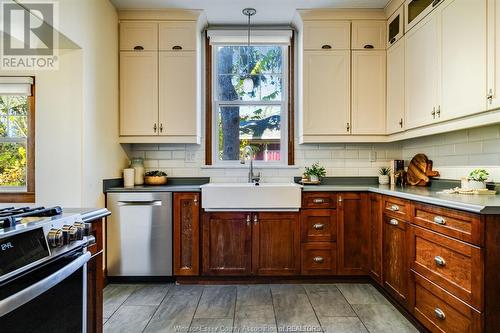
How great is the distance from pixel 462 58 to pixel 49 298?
2.59m

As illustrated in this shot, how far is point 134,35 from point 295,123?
192cm

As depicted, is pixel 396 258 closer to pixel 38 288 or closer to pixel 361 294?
pixel 361 294

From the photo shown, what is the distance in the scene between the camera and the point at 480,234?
60.1 inches

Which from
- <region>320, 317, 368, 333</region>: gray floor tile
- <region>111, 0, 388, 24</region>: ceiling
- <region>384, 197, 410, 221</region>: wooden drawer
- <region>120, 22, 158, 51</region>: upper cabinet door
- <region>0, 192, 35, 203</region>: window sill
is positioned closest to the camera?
<region>320, 317, 368, 333</region>: gray floor tile

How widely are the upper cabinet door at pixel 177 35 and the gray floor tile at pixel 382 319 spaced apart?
9.32 ft

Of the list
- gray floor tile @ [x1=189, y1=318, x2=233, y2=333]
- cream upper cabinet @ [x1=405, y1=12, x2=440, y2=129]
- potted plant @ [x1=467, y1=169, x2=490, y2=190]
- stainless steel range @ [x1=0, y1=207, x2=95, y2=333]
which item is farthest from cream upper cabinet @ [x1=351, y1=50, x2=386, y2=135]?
stainless steel range @ [x1=0, y1=207, x2=95, y2=333]

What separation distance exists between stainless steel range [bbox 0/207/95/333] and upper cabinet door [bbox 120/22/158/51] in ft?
8.16

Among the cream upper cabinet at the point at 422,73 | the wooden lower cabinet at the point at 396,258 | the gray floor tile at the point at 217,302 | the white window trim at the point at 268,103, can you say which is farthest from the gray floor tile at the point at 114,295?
the cream upper cabinet at the point at 422,73

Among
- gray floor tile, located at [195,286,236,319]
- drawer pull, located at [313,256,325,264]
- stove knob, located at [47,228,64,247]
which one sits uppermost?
stove knob, located at [47,228,64,247]

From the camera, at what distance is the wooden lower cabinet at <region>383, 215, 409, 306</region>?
224 cm

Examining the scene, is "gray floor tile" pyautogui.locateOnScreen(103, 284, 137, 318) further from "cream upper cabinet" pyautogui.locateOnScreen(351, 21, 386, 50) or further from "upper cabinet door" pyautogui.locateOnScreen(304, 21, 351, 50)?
"cream upper cabinet" pyautogui.locateOnScreen(351, 21, 386, 50)

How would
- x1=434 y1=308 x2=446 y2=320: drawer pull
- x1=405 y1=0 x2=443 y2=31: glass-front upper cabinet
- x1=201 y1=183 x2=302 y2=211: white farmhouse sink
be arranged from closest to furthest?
x1=434 y1=308 x2=446 y2=320: drawer pull → x1=405 y1=0 x2=443 y2=31: glass-front upper cabinet → x1=201 y1=183 x2=302 y2=211: white farmhouse sink

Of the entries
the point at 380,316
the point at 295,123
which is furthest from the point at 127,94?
the point at 380,316

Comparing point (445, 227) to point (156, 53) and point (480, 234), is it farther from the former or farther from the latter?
point (156, 53)
